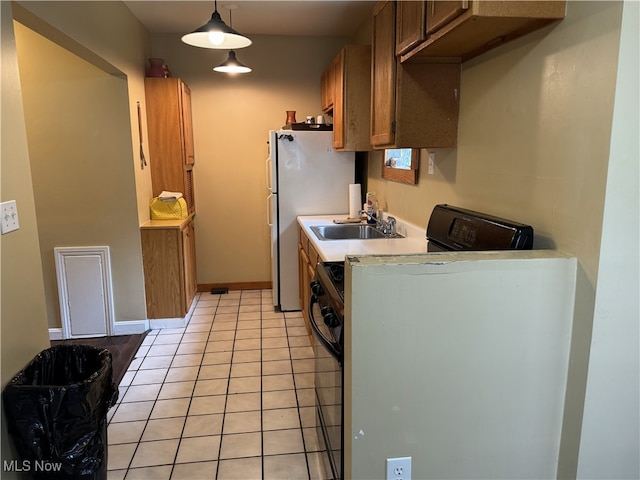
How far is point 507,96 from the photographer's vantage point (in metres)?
1.71

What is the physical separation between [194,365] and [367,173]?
2209 mm

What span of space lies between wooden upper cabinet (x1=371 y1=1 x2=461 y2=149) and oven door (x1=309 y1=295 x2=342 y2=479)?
94cm

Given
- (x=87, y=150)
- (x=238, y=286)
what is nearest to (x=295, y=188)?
(x=238, y=286)

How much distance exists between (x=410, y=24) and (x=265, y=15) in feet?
6.88

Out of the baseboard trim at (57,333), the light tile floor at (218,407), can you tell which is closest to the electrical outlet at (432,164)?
the light tile floor at (218,407)

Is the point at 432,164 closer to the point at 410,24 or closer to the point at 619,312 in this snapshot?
the point at 410,24

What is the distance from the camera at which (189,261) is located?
3.97 m

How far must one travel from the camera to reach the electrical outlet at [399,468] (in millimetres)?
1383

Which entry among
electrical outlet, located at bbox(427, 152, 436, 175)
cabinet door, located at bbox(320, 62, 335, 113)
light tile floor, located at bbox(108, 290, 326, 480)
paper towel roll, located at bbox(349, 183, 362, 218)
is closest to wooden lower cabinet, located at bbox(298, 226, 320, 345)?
light tile floor, located at bbox(108, 290, 326, 480)

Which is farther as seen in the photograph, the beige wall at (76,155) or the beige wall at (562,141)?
the beige wall at (76,155)

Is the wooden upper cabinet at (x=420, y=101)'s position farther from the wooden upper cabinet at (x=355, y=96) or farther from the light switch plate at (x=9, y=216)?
the light switch plate at (x=9, y=216)

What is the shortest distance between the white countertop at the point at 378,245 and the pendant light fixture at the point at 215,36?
1.25 metres

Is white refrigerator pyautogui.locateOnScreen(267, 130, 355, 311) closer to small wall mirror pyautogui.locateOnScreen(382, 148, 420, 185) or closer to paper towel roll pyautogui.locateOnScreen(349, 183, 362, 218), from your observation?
paper towel roll pyautogui.locateOnScreen(349, 183, 362, 218)

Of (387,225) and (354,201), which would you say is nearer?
(387,225)
